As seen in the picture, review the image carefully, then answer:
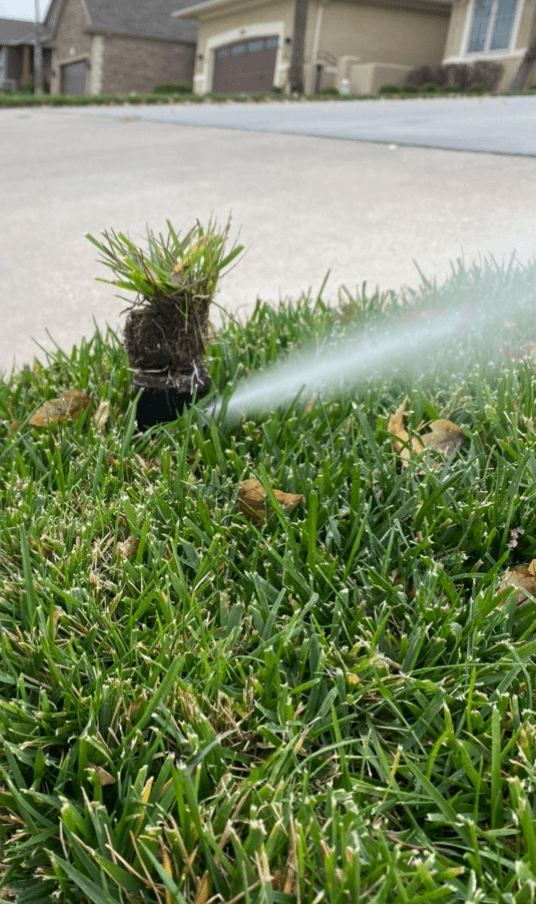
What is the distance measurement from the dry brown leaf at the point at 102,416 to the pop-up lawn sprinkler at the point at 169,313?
0.34 ft

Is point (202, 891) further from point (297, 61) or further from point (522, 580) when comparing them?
point (297, 61)

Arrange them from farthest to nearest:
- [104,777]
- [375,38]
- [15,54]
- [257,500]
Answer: [15,54] → [375,38] → [257,500] → [104,777]

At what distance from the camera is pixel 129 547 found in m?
1.72

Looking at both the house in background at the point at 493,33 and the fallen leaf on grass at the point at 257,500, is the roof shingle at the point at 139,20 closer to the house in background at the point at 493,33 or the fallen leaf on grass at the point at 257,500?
the house in background at the point at 493,33

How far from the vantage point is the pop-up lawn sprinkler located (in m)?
2.01

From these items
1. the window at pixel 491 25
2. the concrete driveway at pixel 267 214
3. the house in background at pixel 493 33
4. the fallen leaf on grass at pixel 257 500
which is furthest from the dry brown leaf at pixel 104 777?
the window at pixel 491 25

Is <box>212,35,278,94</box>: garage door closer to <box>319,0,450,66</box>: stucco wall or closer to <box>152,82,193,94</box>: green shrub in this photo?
<box>152,82,193,94</box>: green shrub

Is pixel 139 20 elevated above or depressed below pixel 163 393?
above

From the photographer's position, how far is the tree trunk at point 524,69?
21.0 m

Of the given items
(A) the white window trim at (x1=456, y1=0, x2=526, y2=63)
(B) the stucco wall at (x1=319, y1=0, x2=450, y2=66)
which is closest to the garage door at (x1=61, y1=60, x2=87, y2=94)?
(B) the stucco wall at (x1=319, y1=0, x2=450, y2=66)

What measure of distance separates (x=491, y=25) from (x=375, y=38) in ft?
12.3

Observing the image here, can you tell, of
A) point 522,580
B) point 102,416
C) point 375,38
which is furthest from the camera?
point 375,38

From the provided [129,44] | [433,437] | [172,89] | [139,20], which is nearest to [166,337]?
[433,437]

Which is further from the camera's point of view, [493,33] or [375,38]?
[375,38]
